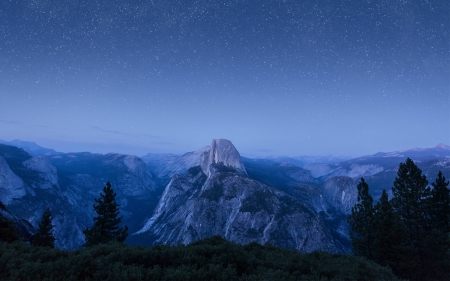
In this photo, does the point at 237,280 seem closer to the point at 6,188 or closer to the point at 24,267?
the point at 24,267

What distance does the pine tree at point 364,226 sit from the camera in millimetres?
29500

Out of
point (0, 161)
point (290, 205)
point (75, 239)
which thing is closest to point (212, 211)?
point (290, 205)

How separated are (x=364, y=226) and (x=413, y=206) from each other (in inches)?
288

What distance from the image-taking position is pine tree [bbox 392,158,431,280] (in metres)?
27.7

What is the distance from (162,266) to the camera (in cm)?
1198

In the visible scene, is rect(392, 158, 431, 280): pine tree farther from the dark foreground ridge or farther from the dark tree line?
the dark foreground ridge

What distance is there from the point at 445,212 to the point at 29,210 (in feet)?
707

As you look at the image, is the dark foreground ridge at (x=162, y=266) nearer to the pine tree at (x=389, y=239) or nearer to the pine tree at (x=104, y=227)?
the pine tree at (x=389, y=239)

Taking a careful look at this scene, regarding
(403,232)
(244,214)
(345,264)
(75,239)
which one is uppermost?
(345,264)

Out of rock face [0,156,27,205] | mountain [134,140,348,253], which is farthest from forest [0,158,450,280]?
rock face [0,156,27,205]

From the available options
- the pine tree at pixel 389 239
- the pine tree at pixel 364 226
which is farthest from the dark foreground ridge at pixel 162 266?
the pine tree at pixel 364 226

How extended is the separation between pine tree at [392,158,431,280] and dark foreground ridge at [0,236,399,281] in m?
20.4

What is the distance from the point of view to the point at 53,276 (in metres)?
9.41

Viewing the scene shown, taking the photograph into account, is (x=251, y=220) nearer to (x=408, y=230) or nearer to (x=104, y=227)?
(x=104, y=227)
